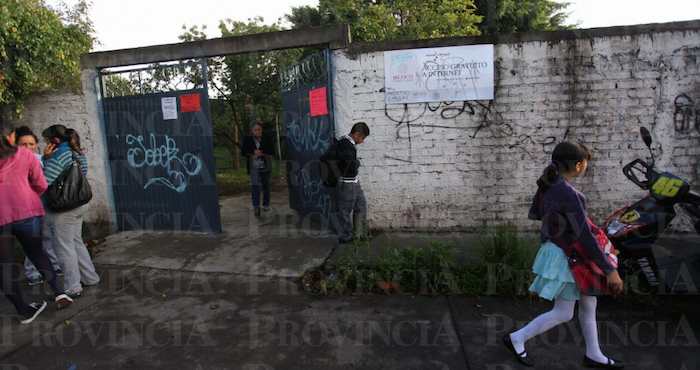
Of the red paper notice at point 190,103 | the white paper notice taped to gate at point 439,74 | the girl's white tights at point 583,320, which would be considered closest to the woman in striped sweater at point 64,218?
the red paper notice at point 190,103

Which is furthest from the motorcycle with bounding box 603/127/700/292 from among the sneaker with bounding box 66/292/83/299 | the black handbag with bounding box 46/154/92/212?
the sneaker with bounding box 66/292/83/299

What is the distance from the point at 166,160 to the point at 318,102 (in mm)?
2259

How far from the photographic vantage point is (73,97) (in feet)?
21.6

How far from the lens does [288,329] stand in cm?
365

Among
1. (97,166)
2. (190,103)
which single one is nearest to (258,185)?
(190,103)

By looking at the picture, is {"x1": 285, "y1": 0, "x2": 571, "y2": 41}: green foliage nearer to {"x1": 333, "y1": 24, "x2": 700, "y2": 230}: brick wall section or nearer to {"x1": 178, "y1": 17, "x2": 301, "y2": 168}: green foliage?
{"x1": 178, "y1": 17, "x2": 301, "y2": 168}: green foliage

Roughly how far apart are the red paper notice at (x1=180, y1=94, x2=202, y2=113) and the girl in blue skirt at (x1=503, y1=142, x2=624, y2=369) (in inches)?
181

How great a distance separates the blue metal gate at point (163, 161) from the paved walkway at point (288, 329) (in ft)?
5.03

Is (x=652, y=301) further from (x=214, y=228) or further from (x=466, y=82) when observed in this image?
(x=214, y=228)

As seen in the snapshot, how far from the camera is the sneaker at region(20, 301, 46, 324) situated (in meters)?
3.88

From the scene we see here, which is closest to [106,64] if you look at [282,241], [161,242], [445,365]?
[161,242]

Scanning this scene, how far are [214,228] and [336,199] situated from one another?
192 centimetres

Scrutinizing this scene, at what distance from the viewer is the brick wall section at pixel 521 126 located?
5363 millimetres

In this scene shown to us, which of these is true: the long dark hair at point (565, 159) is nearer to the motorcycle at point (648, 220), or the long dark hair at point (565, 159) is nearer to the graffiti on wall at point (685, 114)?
the motorcycle at point (648, 220)
